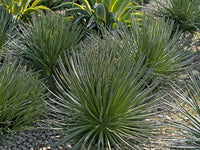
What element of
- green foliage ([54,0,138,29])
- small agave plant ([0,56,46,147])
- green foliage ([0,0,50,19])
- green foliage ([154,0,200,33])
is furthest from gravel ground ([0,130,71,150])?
green foliage ([154,0,200,33])

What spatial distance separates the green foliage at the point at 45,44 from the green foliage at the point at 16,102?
60 centimetres

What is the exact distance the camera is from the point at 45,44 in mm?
3068

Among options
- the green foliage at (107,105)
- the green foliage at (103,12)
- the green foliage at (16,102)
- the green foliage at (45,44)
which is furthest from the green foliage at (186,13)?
the green foliage at (16,102)

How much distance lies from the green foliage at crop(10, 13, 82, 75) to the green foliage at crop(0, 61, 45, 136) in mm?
601

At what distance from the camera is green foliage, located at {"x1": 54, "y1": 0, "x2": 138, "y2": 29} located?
397 centimetres

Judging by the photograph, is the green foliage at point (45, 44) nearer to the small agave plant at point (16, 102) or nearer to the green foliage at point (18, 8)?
the small agave plant at point (16, 102)

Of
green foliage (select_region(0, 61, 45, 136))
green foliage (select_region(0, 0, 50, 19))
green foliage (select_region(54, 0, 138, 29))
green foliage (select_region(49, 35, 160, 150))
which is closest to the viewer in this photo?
green foliage (select_region(49, 35, 160, 150))

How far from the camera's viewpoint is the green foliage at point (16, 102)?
2.24 m

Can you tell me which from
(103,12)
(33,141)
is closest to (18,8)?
(103,12)

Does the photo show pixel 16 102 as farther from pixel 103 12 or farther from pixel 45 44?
pixel 103 12

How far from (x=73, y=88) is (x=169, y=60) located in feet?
4.69

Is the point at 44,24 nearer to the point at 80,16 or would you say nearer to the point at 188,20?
the point at 80,16

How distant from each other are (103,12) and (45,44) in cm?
120

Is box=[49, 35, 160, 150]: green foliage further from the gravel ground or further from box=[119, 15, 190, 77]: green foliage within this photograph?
box=[119, 15, 190, 77]: green foliage
